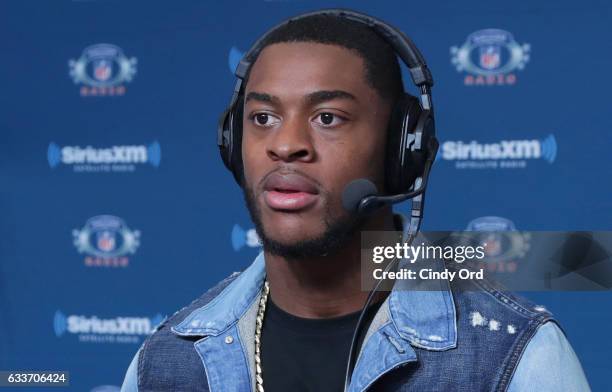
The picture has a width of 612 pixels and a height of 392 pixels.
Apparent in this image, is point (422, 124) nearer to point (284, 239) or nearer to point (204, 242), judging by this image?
point (284, 239)

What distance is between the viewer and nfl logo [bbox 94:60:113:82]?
7.49 feet

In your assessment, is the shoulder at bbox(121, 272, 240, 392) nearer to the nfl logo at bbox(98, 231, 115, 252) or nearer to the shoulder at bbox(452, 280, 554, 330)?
the shoulder at bbox(452, 280, 554, 330)

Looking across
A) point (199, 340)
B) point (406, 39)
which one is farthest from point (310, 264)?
point (406, 39)

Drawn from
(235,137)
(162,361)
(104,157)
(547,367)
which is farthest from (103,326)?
(547,367)

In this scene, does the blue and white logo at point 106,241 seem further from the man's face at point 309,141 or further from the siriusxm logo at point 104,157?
the man's face at point 309,141

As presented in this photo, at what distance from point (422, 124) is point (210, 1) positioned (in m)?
1.34

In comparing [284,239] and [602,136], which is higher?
[602,136]

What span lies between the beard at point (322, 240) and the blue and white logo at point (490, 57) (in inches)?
45.6

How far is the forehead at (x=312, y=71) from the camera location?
96 centimetres

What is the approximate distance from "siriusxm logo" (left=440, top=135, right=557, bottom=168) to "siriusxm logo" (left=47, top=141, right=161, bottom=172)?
2.68 ft

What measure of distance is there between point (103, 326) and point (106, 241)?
25 cm

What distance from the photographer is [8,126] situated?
2.36 metres

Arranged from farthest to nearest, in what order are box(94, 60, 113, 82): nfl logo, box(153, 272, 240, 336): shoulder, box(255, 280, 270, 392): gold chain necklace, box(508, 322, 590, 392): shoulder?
box(94, 60, 113, 82): nfl logo → box(153, 272, 240, 336): shoulder → box(255, 280, 270, 392): gold chain necklace → box(508, 322, 590, 392): shoulder

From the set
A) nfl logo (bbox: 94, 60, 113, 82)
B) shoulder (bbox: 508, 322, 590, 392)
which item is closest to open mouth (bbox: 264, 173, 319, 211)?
shoulder (bbox: 508, 322, 590, 392)
